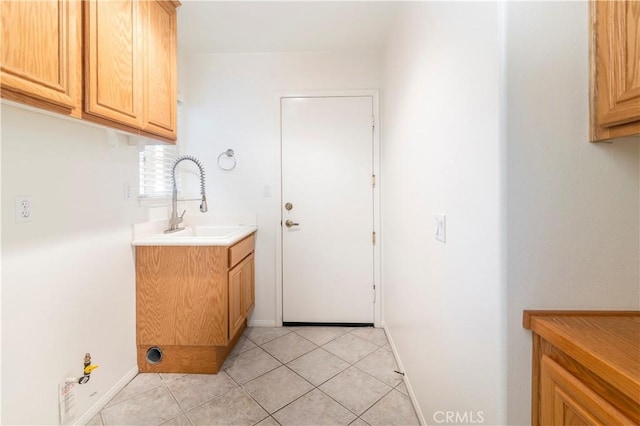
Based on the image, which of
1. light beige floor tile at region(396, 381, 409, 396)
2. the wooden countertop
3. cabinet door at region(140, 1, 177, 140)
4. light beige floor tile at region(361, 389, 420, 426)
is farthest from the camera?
light beige floor tile at region(396, 381, 409, 396)

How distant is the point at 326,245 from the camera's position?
2.60 meters

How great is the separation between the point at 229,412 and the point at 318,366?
0.64 metres

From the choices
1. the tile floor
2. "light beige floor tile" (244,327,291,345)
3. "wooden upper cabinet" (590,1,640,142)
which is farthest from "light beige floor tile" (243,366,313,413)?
"wooden upper cabinet" (590,1,640,142)

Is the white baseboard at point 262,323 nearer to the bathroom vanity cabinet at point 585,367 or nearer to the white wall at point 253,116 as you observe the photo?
the white wall at point 253,116

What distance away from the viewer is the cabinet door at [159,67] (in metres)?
1.60

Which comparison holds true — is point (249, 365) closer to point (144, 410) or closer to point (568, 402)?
point (144, 410)

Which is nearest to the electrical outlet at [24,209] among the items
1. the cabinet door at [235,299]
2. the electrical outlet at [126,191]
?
the electrical outlet at [126,191]

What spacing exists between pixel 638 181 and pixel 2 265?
2156 millimetres

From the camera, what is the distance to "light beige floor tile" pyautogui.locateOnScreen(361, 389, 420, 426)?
4.87 ft

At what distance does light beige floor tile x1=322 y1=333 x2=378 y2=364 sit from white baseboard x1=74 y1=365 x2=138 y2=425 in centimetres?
132

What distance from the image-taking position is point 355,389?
1734mm

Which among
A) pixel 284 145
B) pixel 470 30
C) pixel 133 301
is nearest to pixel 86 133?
pixel 133 301

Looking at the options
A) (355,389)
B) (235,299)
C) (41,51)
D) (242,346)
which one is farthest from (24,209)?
(355,389)

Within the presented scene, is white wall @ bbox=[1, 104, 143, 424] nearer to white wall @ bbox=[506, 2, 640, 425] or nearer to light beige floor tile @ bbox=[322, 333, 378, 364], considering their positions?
light beige floor tile @ bbox=[322, 333, 378, 364]
